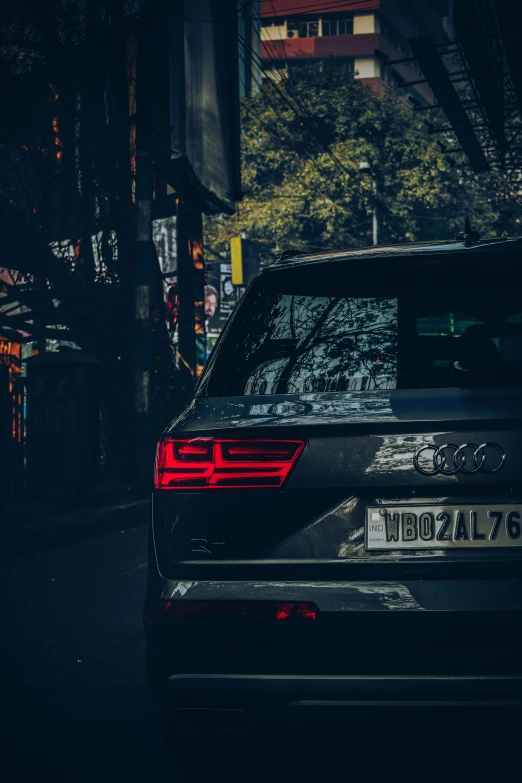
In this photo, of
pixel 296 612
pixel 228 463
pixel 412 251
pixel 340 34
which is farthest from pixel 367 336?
pixel 340 34

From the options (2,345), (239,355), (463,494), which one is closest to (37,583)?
(2,345)

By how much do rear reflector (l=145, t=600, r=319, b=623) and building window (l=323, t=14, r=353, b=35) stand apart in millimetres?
79099

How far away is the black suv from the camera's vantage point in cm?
277

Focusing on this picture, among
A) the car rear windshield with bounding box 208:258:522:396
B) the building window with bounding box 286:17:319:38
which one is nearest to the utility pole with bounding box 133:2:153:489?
the car rear windshield with bounding box 208:258:522:396

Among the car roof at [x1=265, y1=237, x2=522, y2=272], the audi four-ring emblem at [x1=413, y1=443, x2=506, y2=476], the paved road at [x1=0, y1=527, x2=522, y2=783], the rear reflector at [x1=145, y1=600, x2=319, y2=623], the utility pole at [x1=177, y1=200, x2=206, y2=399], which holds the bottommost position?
the paved road at [x1=0, y1=527, x2=522, y2=783]

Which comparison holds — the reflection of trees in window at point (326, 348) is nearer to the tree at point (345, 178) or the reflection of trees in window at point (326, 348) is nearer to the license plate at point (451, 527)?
the license plate at point (451, 527)

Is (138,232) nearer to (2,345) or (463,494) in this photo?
(2,345)

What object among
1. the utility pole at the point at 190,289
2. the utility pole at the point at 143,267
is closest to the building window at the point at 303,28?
the utility pole at the point at 190,289

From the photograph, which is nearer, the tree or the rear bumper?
the rear bumper

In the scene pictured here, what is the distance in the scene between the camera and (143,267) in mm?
13812

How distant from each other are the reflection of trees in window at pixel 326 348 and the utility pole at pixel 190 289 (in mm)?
13244

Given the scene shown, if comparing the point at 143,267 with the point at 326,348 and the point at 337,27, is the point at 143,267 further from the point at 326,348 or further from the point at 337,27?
the point at 337,27

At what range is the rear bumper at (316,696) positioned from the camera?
2742mm

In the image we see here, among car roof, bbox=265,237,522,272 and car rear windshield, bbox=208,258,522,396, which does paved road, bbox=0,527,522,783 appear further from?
car roof, bbox=265,237,522,272
